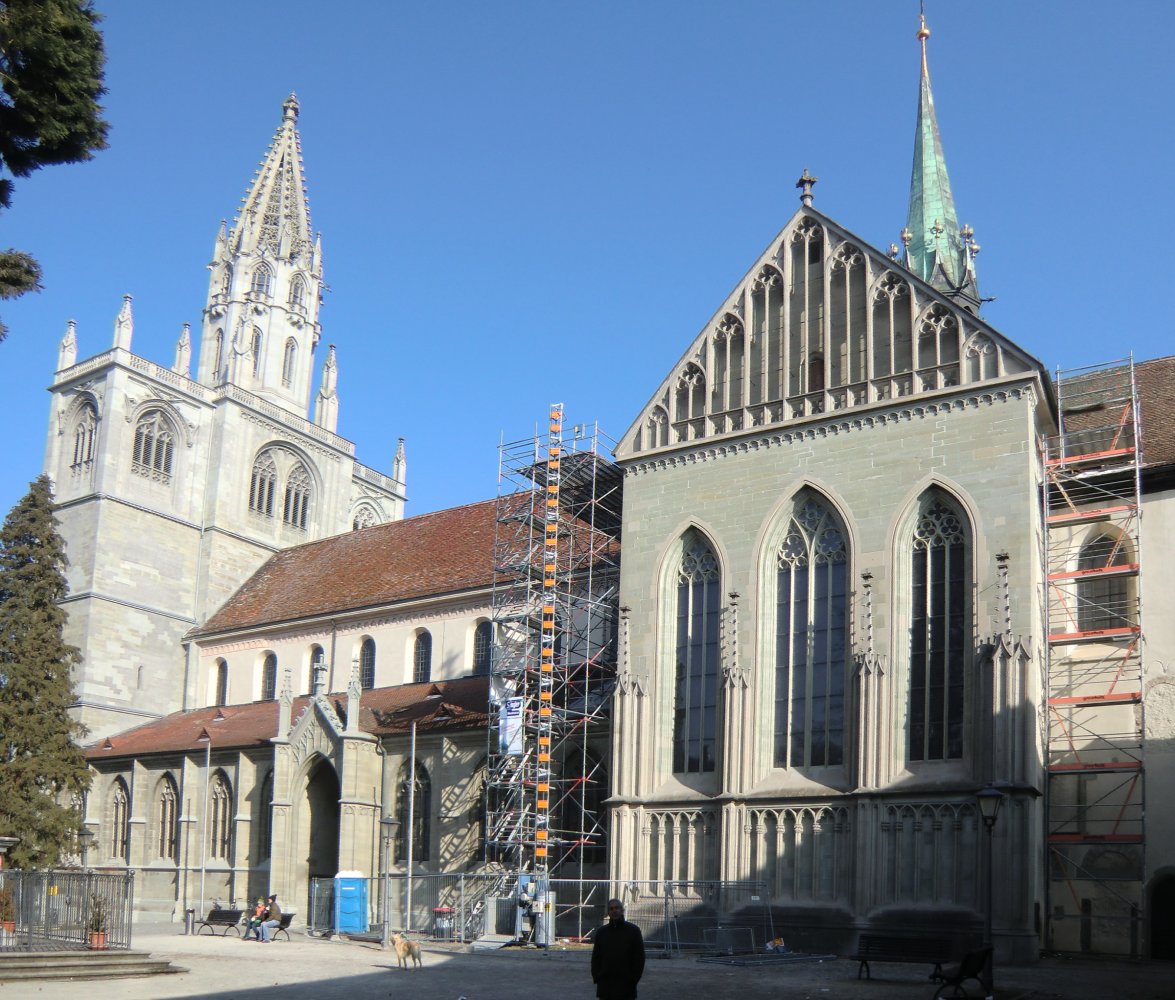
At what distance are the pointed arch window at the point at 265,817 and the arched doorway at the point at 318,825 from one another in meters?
1.89

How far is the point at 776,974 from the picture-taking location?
2489 cm

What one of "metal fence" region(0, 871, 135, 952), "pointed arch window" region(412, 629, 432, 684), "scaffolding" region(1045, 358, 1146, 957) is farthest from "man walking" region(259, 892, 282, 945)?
"scaffolding" region(1045, 358, 1146, 957)

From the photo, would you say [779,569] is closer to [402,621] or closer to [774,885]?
[774,885]

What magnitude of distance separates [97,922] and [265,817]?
64.6ft

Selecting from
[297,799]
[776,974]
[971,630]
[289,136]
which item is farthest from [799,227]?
[289,136]

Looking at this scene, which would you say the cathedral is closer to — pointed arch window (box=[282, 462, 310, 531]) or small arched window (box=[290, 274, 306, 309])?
pointed arch window (box=[282, 462, 310, 531])

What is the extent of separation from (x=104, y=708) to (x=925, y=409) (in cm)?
3376

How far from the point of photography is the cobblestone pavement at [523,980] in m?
20.5

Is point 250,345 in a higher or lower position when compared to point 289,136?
lower

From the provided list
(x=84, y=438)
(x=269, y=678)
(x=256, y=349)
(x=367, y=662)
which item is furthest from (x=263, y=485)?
(x=367, y=662)

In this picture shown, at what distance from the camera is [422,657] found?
47.3m

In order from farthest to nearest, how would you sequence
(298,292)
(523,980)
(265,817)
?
(298,292) < (265,817) < (523,980)

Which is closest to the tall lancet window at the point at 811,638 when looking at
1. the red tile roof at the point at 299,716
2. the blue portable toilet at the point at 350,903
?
the red tile roof at the point at 299,716

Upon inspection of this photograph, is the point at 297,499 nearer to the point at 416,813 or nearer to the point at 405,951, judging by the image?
the point at 416,813
